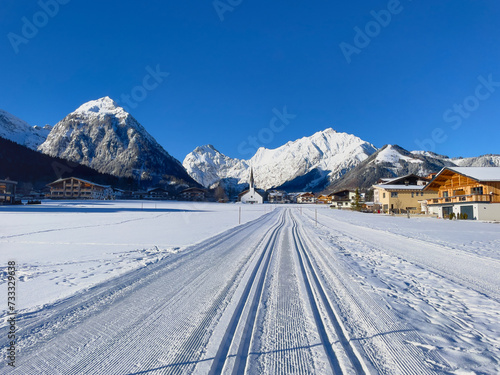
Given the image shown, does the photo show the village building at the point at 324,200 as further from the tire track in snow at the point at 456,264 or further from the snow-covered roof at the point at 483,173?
the tire track in snow at the point at 456,264

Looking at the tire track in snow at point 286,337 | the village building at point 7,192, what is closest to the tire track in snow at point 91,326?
the tire track in snow at point 286,337

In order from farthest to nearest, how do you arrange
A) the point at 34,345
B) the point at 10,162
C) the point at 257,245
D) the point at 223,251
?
the point at 10,162
the point at 257,245
the point at 223,251
the point at 34,345

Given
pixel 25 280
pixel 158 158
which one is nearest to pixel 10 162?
pixel 158 158

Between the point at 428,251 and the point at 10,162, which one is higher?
the point at 10,162

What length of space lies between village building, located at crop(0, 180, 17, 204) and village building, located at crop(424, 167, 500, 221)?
79958 millimetres

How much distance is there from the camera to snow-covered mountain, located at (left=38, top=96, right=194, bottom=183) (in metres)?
172

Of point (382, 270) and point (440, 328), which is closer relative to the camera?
point (440, 328)

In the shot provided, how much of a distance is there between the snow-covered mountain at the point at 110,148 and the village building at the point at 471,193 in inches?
5922

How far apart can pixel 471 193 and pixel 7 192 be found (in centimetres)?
8424

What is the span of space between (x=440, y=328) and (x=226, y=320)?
3.13 m

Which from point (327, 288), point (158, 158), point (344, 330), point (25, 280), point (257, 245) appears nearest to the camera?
point (344, 330)

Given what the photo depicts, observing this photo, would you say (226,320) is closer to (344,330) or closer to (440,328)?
(344,330)

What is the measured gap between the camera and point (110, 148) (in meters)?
181

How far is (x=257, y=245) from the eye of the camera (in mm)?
10805
